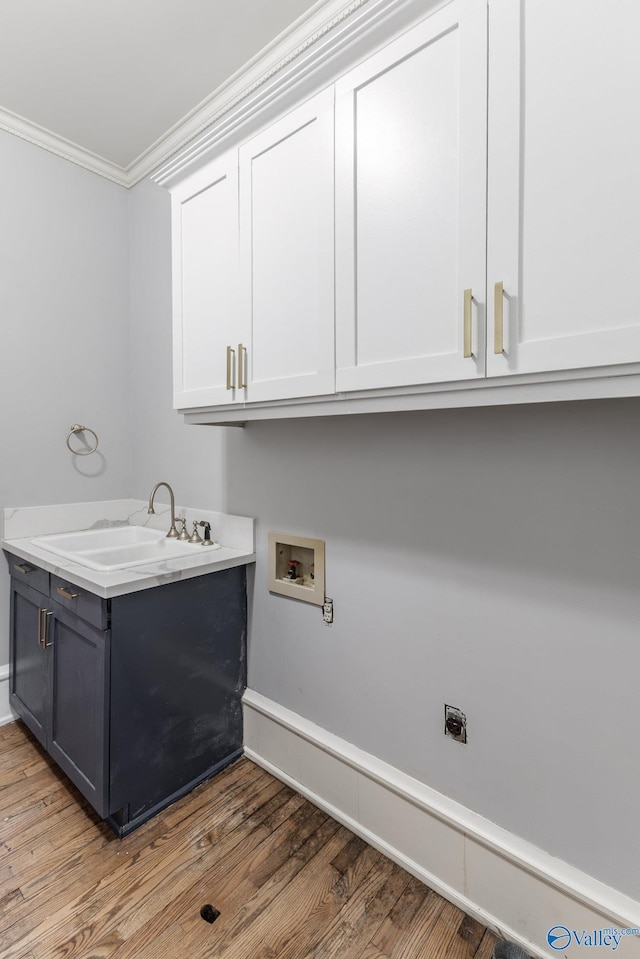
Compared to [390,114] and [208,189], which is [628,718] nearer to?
[390,114]

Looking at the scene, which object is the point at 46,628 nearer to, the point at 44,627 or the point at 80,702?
the point at 44,627

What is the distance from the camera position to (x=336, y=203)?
1.23 meters

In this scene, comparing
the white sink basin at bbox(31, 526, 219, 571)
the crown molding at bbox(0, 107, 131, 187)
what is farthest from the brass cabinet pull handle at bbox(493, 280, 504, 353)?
the crown molding at bbox(0, 107, 131, 187)

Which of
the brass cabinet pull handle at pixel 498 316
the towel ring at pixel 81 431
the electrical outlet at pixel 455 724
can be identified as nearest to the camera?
the brass cabinet pull handle at pixel 498 316

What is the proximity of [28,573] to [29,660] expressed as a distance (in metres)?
0.37

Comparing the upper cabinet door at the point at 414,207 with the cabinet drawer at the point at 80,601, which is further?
the cabinet drawer at the point at 80,601

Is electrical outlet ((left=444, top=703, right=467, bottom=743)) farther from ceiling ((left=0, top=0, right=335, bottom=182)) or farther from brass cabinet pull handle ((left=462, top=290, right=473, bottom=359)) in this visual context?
ceiling ((left=0, top=0, right=335, bottom=182))

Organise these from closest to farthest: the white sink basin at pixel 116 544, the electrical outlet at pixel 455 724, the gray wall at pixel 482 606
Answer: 1. the gray wall at pixel 482 606
2. the electrical outlet at pixel 455 724
3. the white sink basin at pixel 116 544

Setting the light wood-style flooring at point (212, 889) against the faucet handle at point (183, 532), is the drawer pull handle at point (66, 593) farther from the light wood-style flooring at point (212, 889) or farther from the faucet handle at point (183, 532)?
the light wood-style flooring at point (212, 889)

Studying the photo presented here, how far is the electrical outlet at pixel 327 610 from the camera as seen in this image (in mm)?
1647

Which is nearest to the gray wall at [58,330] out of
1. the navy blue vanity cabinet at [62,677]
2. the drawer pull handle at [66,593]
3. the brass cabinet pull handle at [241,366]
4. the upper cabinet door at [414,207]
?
the navy blue vanity cabinet at [62,677]

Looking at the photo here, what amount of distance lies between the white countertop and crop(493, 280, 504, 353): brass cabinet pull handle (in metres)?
1.22

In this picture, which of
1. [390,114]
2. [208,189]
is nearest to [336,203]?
[390,114]

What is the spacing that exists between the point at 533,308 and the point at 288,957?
5.24ft
